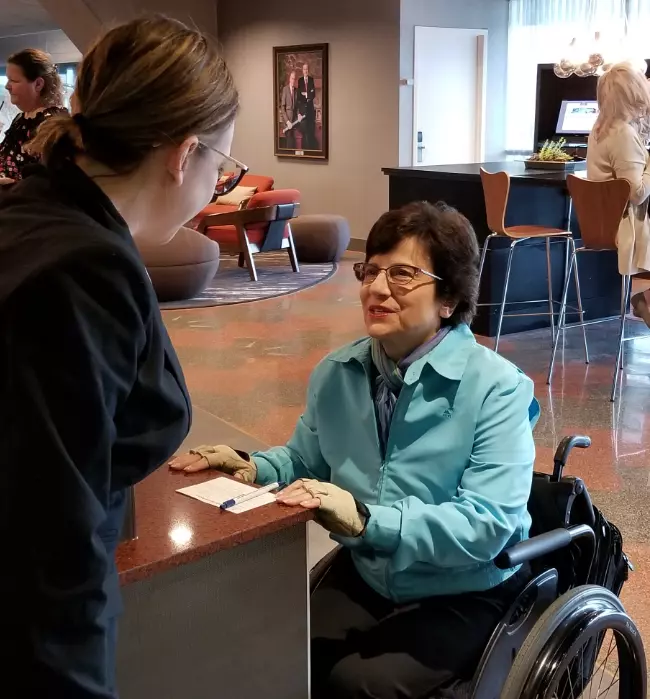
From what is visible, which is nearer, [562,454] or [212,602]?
[212,602]

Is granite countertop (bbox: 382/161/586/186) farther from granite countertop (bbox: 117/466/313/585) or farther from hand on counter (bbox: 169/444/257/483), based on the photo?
granite countertop (bbox: 117/466/313/585)

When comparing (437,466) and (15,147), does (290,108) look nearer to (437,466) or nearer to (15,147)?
(15,147)

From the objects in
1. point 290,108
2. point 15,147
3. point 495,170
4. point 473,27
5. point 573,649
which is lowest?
point 573,649

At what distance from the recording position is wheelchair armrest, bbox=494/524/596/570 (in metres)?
1.51

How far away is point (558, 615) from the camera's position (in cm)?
151

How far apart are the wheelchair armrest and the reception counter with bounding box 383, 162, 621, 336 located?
4161 mm

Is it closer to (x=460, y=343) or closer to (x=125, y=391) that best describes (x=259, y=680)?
(x=125, y=391)

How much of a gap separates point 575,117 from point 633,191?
3.80 meters

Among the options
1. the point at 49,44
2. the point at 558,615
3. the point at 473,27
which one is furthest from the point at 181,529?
the point at 49,44

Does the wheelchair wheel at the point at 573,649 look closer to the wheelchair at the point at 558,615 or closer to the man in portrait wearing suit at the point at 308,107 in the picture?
the wheelchair at the point at 558,615

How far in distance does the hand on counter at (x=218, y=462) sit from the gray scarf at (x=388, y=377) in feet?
0.85

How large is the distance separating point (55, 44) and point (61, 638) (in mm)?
16846

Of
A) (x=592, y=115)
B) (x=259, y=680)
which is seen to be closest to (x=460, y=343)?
(x=259, y=680)

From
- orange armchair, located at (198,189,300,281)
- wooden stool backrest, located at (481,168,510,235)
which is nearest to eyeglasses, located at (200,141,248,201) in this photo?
wooden stool backrest, located at (481,168,510,235)
